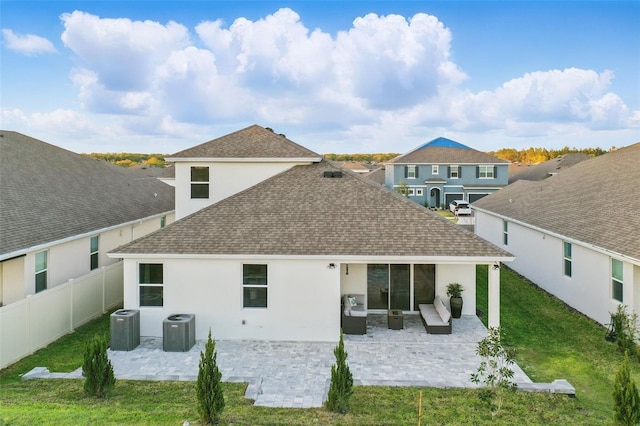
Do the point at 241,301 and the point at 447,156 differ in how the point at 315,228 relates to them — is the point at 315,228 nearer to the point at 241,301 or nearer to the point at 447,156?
the point at 241,301

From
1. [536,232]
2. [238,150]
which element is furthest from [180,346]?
[536,232]

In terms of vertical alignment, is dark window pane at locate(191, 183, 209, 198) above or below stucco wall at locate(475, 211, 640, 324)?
above

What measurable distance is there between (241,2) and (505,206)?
19.4 metres

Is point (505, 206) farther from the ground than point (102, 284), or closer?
farther from the ground

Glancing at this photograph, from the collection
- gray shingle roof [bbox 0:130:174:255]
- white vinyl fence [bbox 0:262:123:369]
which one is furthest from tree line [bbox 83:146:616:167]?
white vinyl fence [bbox 0:262:123:369]

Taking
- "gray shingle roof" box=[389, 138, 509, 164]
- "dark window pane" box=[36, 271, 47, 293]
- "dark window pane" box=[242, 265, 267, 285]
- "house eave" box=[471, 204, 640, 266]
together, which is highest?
"gray shingle roof" box=[389, 138, 509, 164]


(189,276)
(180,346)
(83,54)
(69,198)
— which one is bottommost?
(180,346)

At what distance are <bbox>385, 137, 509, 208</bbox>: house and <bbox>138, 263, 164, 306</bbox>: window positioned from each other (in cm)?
4375

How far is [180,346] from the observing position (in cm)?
1141

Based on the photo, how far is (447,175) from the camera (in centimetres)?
5434

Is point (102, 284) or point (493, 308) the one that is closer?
point (493, 308)

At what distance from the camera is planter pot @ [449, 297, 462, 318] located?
13984mm

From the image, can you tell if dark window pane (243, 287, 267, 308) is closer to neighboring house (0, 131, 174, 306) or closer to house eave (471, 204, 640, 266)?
neighboring house (0, 131, 174, 306)

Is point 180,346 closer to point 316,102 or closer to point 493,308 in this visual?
point 493,308
